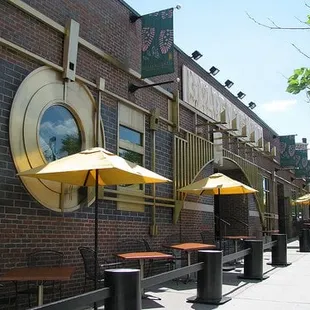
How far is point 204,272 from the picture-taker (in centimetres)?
776

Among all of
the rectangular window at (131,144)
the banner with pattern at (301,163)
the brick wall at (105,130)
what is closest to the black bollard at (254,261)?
the brick wall at (105,130)

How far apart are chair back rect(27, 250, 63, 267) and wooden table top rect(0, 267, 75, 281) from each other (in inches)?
16.4

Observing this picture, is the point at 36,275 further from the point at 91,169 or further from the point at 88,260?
the point at 88,260

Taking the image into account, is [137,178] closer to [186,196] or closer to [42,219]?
[42,219]

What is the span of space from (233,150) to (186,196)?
5.61 metres

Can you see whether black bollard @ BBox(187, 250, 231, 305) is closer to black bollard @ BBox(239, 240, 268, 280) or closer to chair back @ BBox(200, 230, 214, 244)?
black bollard @ BBox(239, 240, 268, 280)

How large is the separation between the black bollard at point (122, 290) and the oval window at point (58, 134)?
3.78 meters

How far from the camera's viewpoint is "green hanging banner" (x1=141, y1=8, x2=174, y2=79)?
1036 cm

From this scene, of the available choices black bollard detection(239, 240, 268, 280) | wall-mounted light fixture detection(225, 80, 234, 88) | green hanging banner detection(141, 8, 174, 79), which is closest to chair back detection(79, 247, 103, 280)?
black bollard detection(239, 240, 268, 280)

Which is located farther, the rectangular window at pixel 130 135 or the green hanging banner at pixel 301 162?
the green hanging banner at pixel 301 162

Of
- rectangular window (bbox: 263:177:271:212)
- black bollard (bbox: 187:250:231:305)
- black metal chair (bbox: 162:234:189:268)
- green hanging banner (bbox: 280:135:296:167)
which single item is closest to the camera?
black bollard (bbox: 187:250:231:305)

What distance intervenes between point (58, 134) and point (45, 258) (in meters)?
2.25

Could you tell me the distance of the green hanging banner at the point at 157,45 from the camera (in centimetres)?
1036

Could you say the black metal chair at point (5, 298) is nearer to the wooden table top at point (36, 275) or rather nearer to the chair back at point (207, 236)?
the wooden table top at point (36, 275)
